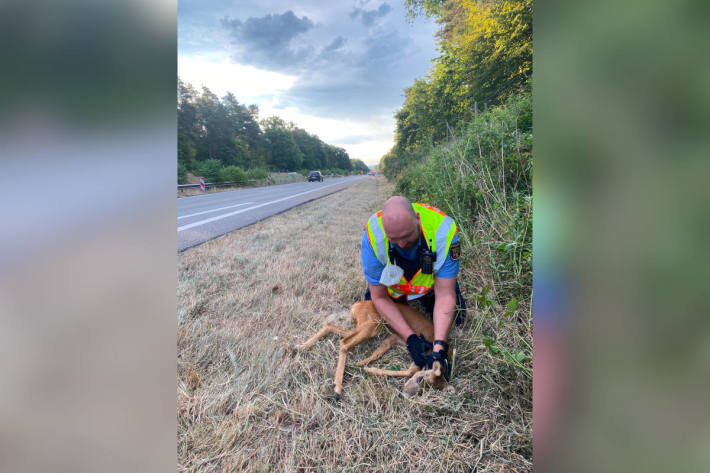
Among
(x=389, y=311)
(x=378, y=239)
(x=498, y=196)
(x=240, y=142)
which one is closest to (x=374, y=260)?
(x=378, y=239)

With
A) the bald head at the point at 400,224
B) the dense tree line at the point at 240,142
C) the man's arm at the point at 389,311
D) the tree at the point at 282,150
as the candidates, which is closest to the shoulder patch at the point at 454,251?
the bald head at the point at 400,224

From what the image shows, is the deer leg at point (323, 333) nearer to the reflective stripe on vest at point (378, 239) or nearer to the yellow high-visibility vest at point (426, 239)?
the yellow high-visibility vest at point (426, 239)

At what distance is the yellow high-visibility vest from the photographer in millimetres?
2236

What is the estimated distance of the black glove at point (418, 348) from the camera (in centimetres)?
202

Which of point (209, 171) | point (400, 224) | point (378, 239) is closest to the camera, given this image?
point (400, 224)

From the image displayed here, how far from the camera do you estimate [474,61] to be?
6.87 m

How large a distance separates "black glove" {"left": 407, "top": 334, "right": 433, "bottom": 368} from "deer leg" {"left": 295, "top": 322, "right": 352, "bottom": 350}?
51 centimetres

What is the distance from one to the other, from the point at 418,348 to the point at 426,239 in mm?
795

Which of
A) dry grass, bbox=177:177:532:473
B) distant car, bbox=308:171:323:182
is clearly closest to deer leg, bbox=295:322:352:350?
dry grass, bbox=177:177:532:473

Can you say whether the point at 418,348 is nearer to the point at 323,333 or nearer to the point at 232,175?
the point at 323,333

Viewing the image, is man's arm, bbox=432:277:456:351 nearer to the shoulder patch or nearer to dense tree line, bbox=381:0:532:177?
the shoulder patch

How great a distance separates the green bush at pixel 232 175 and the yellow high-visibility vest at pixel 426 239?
26.2 m
